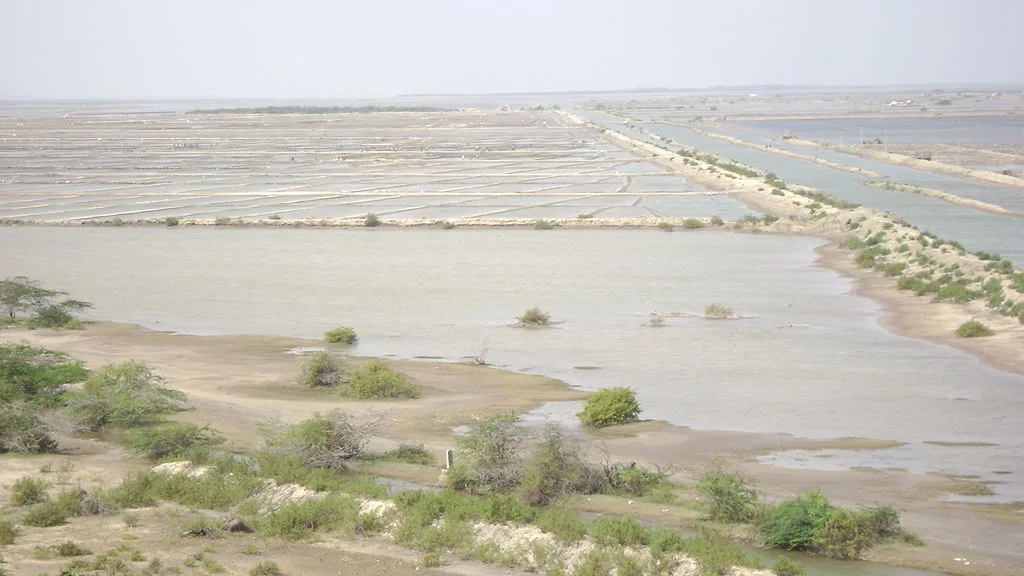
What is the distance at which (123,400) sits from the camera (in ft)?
62.6

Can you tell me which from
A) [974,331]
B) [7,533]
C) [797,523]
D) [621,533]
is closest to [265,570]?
[7,533]

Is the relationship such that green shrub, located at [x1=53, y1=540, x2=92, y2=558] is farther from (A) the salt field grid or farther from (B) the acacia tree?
(A) the salt field grid

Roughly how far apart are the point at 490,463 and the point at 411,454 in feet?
6.42

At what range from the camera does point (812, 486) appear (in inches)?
612

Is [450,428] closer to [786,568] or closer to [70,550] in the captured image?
[70,550]

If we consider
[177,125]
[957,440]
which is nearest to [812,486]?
[957,440]

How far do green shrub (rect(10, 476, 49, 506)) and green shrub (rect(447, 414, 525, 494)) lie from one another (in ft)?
→ 17.5

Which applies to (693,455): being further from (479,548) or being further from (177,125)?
(177,125)

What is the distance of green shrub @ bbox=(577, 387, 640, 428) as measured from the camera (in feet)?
61.3

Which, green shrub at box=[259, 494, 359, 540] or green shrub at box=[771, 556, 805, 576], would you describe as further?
green shrub at box=[259, 494, 359, 540]

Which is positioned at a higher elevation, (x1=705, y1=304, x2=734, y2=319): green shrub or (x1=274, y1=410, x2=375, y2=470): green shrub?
(x1=274, y1=410, x2=375, y2=470): green shrub

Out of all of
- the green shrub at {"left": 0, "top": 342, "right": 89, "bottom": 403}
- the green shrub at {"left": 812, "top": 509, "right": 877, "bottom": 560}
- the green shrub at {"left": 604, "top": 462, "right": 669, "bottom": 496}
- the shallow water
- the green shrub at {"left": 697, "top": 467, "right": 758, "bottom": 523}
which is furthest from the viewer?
the shallow water

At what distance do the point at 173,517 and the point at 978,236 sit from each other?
32638 millimetres

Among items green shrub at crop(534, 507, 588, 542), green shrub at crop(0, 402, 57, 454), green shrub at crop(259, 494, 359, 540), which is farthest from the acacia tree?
green shrub at crop(534, 507, 588, 542)
